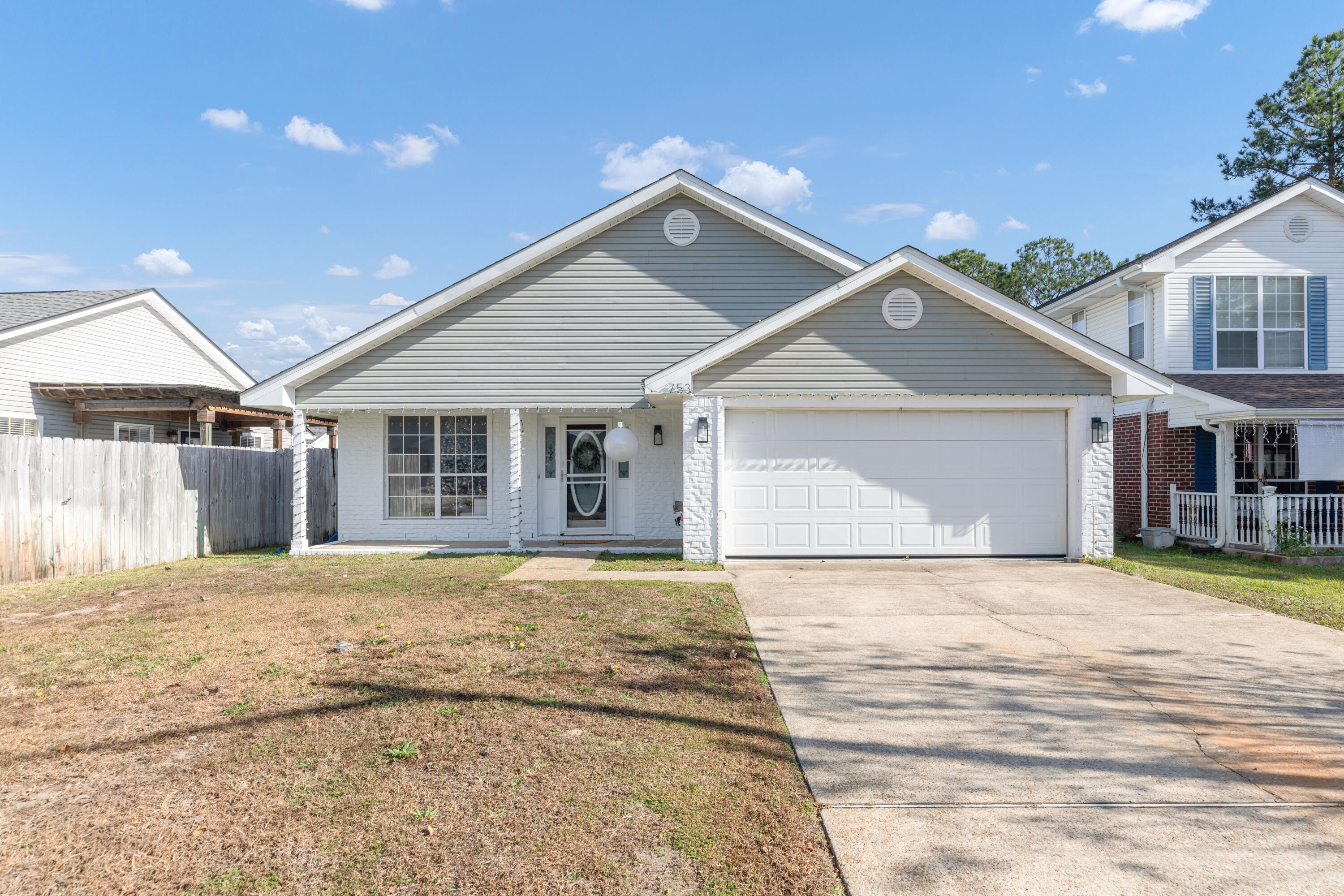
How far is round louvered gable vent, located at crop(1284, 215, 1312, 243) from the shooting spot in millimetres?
14703

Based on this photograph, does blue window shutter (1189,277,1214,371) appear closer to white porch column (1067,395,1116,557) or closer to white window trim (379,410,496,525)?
white porch column (1067,395,1116,557)

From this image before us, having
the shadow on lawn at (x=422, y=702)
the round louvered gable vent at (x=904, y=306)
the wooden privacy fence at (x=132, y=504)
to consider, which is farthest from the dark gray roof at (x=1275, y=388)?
the wooden privacy fence at (x=132, y=504)

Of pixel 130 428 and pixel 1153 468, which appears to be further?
pixel 130 428

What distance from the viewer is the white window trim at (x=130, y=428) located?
1822 cm

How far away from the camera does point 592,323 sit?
13.2 metres

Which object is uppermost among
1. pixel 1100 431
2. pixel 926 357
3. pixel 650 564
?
pixel 926 357

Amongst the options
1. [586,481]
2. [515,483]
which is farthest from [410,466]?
[586,481]

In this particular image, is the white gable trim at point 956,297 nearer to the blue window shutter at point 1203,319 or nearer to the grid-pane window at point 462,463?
the grid-pane window at point 462,463

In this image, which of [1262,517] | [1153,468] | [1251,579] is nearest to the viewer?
[1251,579]

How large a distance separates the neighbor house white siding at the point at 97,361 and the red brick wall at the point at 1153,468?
22.0 metres

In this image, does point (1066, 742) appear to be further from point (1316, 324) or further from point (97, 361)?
point (97, 361)

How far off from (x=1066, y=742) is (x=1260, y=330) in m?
14.3

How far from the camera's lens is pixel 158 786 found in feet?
12.5

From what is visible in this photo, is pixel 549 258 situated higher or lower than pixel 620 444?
higher
